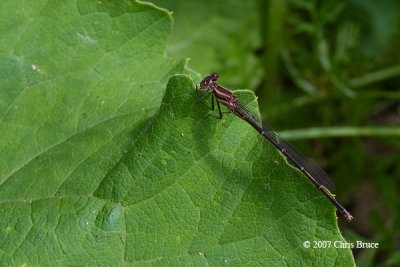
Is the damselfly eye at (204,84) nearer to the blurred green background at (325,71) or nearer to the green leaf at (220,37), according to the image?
the blurred green background at (325,71)

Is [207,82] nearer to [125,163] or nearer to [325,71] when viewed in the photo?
[125,163]

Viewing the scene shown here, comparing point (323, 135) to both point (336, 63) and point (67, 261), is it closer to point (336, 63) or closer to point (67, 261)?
point (336, 63)

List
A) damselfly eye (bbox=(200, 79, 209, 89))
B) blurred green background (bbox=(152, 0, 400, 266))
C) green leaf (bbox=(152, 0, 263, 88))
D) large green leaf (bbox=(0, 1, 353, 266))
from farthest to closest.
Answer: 1. green leaf (bbox=(152, 0, 263, 88))
2. blurred green background (bbox=(152, 0, 400, 266))
3. damselfly eye (bbox=(200, 79, 209, 89))
4. large green leaf (bbox=(0, 1, 353, 266))

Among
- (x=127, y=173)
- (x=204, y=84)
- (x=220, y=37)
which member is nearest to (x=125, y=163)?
(x=127, y=173)

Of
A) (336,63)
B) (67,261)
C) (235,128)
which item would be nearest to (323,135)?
(336,63)

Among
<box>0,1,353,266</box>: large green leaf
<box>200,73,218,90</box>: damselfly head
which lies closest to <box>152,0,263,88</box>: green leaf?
<box>200,73,218,90</box>: damselfly head

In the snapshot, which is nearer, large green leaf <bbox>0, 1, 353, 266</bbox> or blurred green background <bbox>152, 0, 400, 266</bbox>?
large green leaf <bbox>0, 1, 353, 266</bbox>

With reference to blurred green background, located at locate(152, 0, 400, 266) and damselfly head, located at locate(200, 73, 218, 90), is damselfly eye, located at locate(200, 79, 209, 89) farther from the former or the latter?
blurred green background, located at locate(152, 0, 400, 266)
